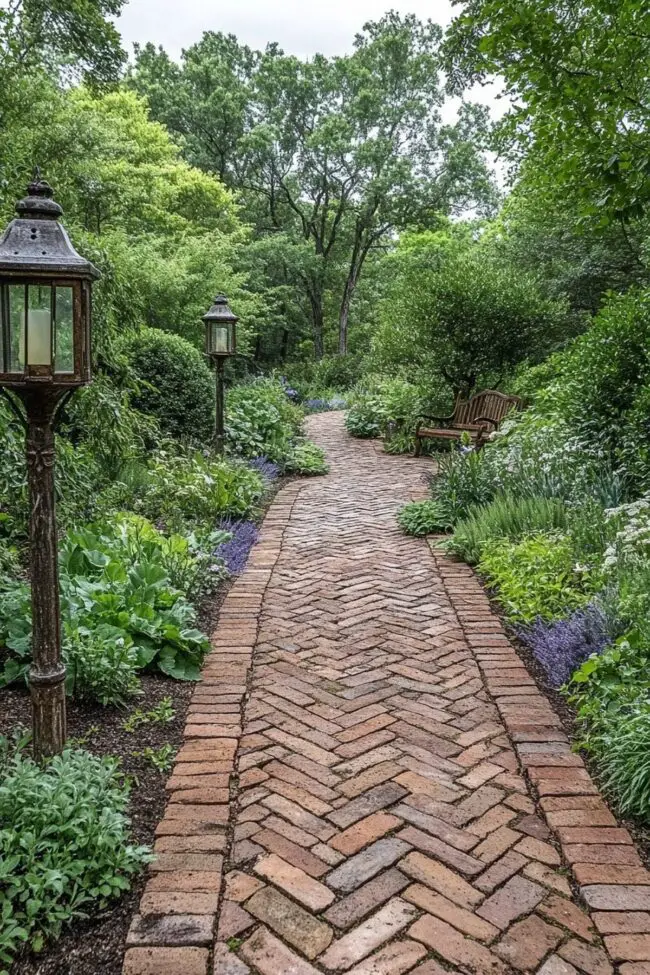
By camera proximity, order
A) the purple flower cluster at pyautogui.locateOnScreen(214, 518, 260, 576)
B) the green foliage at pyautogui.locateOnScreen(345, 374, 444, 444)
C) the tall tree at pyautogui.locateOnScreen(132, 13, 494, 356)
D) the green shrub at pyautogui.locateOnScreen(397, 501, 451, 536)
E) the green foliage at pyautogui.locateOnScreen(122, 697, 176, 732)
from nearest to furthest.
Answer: the green foliage at pyautogui.locateOnScreen(122, 697, 176, 732) → the purple flower cluster at pyautogui.locateOnScreen(214, 518, 260, 576) → the green shrub at pyautogui.locateOnScreen(397, 501, 451, 536) → the green foliage at pyautogui.locateOnScreen(345, 374, 444, 444) → the tall tree at pyautogui.locateOnScreen(132, 13, 494, 356)

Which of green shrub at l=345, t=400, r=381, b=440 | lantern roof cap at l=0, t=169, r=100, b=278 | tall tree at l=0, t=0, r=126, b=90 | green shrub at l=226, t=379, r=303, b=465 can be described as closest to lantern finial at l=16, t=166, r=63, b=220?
lantern roof cap at l=0, t=169, r=100, b=278

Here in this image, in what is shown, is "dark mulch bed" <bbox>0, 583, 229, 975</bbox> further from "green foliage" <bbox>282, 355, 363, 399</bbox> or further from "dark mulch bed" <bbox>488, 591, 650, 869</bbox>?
"green foliage" <bbox>282, 355, 363, 399</bbox>

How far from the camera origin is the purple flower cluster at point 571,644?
3.24 m

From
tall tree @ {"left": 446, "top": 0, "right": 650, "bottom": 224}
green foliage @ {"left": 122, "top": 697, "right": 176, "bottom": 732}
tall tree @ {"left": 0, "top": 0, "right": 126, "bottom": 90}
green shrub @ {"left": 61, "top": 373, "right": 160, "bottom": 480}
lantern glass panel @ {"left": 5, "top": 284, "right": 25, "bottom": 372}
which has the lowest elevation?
green foliage @ {"left": 122, "top": 697, "right": 176, "bottom": 732}

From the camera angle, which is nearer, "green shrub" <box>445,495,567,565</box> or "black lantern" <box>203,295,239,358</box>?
"green shrub" <box>445,495,567,565</box>

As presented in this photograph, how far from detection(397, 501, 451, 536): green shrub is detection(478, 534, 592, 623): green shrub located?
3.19 feet

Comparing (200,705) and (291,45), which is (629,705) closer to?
(200,705)

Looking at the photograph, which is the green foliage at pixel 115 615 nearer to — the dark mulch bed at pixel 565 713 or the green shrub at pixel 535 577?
the dark mulch bed at pixel 565 713

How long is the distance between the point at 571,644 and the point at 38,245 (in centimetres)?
270

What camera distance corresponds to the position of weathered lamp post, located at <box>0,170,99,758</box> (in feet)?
7.06

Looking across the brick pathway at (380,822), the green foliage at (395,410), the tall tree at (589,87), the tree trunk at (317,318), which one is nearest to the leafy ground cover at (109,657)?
the brick pathway at (380,822)

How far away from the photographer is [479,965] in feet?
5.79

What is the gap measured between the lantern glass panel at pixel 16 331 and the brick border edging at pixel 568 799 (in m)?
2.20

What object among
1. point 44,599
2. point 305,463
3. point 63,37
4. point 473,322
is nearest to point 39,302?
point 44,599
